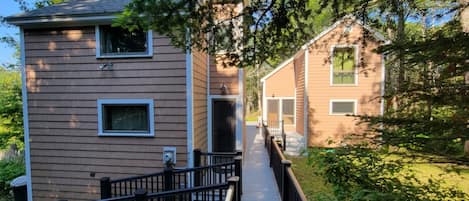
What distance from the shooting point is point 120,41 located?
541 cm

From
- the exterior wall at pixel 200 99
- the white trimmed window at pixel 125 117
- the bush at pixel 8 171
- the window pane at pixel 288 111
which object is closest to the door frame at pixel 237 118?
the exterior wall at pixel 200 99

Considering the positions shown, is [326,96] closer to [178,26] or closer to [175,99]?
[175,99]

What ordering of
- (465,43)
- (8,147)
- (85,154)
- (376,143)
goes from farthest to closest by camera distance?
(8,147), (85,154), (376,143), (465,43)

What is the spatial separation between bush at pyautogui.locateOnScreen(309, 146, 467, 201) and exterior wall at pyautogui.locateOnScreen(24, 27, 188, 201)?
3.28 meters

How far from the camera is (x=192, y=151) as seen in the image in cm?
515

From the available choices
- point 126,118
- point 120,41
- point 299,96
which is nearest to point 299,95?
point 299,96

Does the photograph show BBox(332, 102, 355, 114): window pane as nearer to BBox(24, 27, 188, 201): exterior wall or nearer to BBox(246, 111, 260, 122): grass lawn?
BBox(24, 27, 188, 201): exterior wall

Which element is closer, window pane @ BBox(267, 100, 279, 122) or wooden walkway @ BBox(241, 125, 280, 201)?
wooden walkway @ BBox(241, 125, 280, 201)

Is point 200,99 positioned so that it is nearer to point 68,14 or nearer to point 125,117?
point 125,117

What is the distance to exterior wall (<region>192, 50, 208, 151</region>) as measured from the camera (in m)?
5.46

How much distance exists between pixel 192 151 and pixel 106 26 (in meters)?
3.37

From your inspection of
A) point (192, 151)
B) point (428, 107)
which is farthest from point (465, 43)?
point (192, 151)

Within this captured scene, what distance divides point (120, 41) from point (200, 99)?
2.24 m

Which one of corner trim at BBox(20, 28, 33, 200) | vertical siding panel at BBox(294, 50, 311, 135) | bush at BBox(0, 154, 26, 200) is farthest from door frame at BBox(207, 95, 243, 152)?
bush at BBox(0, 154, 26, 200)
